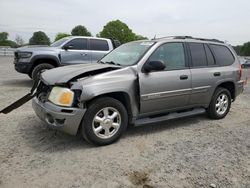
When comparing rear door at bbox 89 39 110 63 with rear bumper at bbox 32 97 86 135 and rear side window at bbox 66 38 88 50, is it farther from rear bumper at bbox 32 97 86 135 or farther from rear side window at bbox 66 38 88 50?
rear bumper at bbox 32 97 86 135

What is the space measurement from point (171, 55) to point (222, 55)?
5.19 feet

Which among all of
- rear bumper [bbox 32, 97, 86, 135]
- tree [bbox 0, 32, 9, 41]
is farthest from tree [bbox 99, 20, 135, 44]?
rear bumper [bbox 32, 97, 86, 135]

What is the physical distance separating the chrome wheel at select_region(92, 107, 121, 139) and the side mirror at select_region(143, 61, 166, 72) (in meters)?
0.92

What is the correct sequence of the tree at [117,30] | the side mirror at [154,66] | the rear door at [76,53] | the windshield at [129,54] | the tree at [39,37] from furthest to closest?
1. the tree at [39,37]
2. the tree at [117,30]
3. the rear door at [76,53]
4. the windshield at [129,54]
5. the side mirror at [154,66]

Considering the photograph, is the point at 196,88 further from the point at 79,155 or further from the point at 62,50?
the point at 62,50

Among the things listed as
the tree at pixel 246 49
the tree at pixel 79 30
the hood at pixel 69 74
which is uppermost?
the tree at pixel 79 30

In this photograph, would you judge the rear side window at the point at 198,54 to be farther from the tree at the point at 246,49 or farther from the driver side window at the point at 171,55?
the tree at the point at 246,49

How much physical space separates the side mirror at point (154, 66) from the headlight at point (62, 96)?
1371 mm

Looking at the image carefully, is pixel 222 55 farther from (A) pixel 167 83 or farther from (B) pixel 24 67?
(B) pixel 24 67

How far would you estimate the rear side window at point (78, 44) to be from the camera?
33.2 ft

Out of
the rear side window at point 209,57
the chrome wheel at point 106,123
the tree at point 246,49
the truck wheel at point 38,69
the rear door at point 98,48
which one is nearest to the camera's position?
the chrome wheel at point 106,123

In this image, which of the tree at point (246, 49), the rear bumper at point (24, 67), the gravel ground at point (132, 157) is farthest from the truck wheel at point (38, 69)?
the tree at point (246, 49)

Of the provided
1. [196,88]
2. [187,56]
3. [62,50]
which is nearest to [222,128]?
[196,88]

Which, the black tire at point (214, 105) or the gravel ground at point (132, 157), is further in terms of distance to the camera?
the black tire at point (214, 105)
